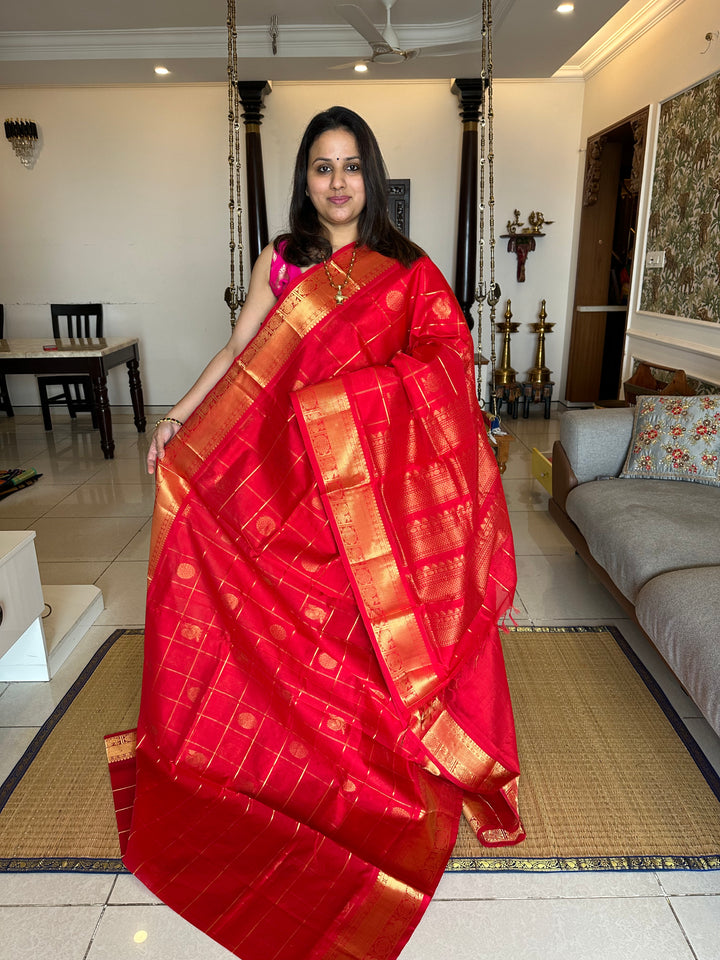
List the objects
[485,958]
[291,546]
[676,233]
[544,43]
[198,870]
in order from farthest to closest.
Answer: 1. [544,43]
2. [676,233]
3. [291,546]
4. [198,870]
5. [485,958]

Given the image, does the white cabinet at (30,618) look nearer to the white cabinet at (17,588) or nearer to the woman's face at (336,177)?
the white cabinet at (17,588)

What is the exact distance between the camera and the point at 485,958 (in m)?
1.18

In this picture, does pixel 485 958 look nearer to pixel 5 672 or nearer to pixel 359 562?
pixel 359 562

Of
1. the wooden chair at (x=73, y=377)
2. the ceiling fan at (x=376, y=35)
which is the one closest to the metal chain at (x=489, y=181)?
the ceiling fan at (x=376, y=35)

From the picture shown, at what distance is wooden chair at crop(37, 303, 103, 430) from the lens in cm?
512

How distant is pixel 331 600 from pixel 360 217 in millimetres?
903

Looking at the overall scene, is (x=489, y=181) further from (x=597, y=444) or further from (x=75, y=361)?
(x=75, y=361)

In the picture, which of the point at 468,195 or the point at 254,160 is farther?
the point at 468,195

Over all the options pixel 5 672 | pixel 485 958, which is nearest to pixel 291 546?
pixel 485 958

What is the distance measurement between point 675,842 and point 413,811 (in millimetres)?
552

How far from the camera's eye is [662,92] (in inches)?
149

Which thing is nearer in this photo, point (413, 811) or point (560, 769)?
point (413, 811)

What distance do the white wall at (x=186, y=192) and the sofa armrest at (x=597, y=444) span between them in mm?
3027

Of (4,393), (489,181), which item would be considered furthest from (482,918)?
(4,393)
